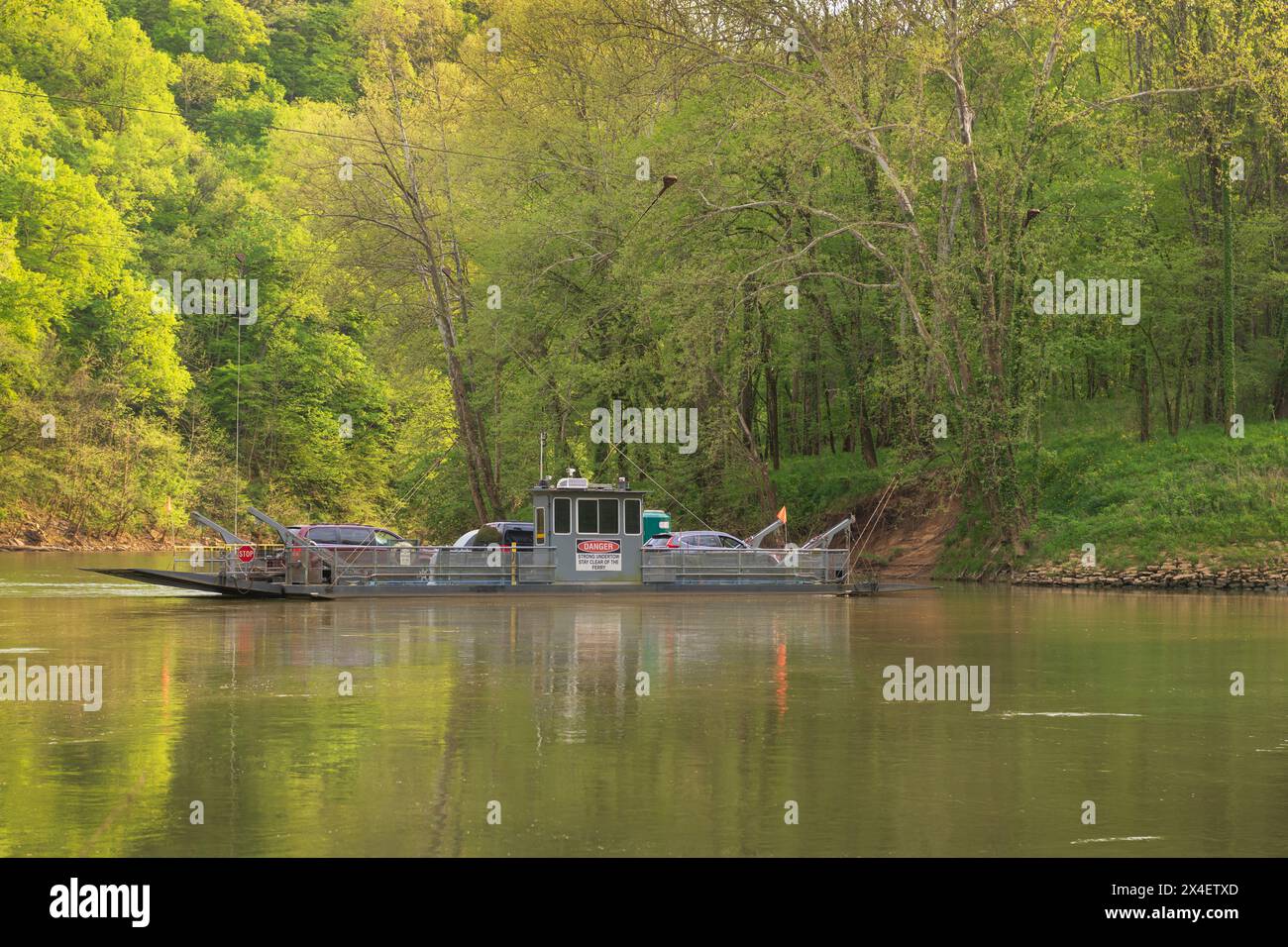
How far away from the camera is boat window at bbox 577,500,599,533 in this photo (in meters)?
41.5

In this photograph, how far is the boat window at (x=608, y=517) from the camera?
41688 millimetres

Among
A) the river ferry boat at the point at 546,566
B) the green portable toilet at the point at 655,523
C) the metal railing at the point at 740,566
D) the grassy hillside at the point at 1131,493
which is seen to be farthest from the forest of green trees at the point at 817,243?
the river ferry boat at the point at 546,566

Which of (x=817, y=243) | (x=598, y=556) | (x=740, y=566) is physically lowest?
(x=740, y=566)

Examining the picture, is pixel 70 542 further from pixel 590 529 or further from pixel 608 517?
pixel 608 517

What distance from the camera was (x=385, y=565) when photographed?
1561 inches

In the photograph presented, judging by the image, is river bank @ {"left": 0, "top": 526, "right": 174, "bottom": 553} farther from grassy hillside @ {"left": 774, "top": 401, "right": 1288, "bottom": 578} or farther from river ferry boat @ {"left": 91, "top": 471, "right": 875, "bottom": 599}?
grassy hillside @ {"left": 774, "top": 401, "right": 1288, "bottom": 578}

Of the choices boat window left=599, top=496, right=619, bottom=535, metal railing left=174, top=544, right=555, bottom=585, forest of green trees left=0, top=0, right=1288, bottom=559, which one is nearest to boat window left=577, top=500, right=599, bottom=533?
boat window left=599, top=496, right=619, bottom=535

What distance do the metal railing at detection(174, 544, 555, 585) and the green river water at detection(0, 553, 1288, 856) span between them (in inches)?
498

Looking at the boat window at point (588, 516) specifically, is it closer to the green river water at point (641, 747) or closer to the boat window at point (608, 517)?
the boat window at point (608, 517)

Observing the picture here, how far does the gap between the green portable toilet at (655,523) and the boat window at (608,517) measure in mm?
13653

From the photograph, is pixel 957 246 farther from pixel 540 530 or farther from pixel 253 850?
pixel 253 850

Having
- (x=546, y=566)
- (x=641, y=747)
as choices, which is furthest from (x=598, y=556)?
(x=641, y=747)

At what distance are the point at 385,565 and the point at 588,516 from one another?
18.4 ft

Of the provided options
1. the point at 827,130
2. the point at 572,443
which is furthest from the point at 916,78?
the point at 572,443
